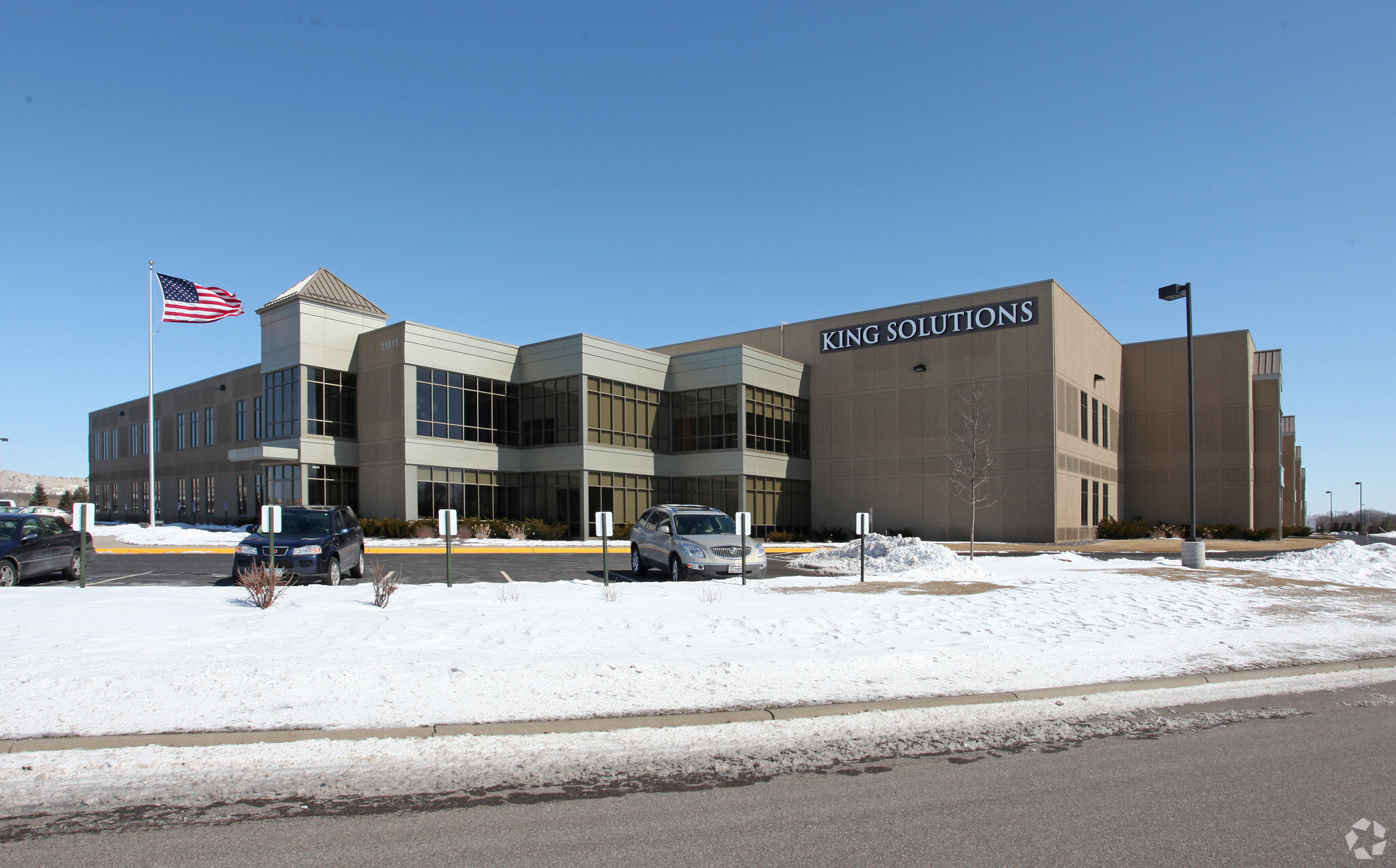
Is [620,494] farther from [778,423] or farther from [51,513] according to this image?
[51,513]

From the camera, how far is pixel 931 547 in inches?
806

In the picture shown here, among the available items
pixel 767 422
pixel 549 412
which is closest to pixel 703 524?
pixel 549 412

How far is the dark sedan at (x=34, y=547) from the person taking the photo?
15992 mm

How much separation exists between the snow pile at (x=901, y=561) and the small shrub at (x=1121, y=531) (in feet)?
79.7

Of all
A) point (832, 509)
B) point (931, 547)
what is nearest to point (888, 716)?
point (931, 547)

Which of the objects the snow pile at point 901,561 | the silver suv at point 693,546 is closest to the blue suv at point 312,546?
the silver suv at point 693,546

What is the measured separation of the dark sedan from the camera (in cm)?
1599

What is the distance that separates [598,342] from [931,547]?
22.9 m

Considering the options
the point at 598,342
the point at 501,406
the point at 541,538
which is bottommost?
the point at 541,538

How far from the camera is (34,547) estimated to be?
1656 cm

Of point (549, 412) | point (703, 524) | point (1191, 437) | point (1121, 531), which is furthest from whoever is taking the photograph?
point (1121, 531)

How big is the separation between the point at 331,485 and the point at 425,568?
65.3ft

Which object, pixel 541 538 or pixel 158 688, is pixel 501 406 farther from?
pixel 158 688

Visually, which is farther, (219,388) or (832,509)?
(219,388)
